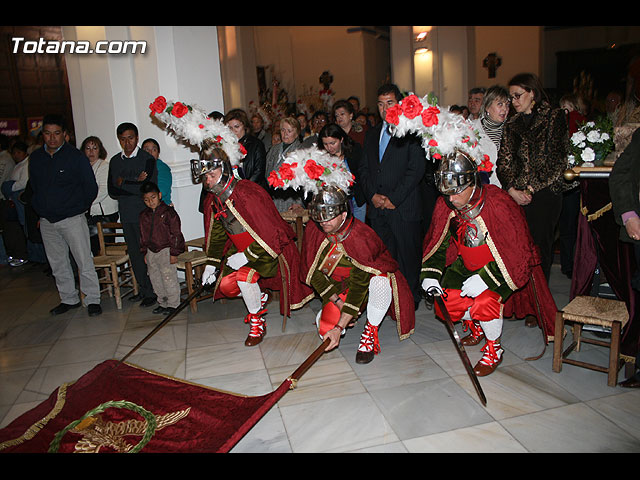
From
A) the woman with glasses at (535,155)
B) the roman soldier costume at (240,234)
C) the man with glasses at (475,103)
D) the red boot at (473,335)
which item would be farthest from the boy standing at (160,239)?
the man with glasses at (475,103)

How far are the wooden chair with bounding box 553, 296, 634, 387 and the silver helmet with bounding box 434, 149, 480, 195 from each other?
115 centimetres

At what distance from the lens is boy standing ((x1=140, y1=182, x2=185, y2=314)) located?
199 inches

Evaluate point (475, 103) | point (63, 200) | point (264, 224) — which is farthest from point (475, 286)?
point (63, 200)

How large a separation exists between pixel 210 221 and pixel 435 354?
223cm

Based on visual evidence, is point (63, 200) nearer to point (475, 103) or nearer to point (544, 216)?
point (544, 216)

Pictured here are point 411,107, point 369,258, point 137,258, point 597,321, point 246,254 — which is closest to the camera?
point 411,107

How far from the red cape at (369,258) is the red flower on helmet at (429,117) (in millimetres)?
1042

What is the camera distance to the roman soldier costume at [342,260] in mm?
3629

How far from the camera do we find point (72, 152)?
510 centimetres

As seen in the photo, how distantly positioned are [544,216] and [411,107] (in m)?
1.86

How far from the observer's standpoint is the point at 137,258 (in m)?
5.52

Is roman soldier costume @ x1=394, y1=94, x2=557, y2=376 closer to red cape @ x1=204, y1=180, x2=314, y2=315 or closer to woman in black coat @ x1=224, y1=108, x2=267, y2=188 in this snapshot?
red cape @ x1=204, y1=180, x2=314, y2=315

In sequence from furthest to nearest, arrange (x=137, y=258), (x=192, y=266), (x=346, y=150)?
(x=137, y=258), (x=192, y=266), (x=346, y=150)

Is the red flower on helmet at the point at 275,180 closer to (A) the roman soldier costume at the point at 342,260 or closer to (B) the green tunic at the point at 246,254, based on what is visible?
(A) the roman soldier costume at the point at 342,260
